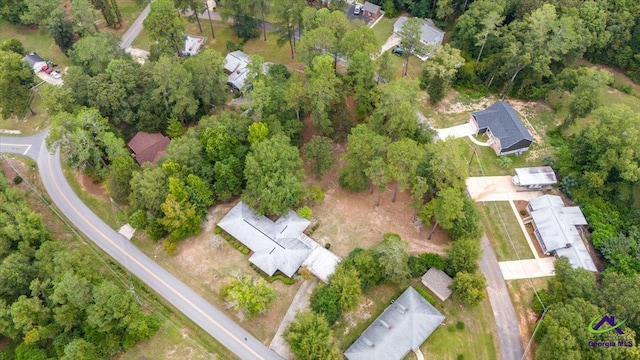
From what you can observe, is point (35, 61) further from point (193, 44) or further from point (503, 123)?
point (503, 123)

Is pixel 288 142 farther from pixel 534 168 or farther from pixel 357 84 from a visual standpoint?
pixel 534 168

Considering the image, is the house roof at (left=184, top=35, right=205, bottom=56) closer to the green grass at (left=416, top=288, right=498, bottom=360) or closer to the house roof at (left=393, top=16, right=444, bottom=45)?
the house roof at (left=393, top=16, right=444, bottom=45)

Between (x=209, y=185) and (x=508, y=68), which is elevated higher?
(x=508, y=68)

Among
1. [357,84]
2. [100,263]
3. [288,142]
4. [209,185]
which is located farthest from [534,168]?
[100,263]

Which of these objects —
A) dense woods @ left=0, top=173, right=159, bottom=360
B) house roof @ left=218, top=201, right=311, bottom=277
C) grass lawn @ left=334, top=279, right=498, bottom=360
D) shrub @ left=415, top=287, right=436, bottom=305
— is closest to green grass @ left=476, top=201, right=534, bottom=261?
grass lawn @ left=334, top=279, right=498, bottom=360

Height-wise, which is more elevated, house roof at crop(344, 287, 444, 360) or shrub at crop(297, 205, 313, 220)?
shrub at crop(297, 205, 313, 220)

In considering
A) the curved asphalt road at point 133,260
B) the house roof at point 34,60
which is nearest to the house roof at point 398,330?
the curved asphalt road at point 133,260
